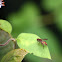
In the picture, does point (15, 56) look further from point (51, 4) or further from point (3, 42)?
point (51, 4)

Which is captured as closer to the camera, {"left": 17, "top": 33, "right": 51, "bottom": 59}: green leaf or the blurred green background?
{"left": 17, "top": 33, "right": 51, "bottom": 59}: green leaf

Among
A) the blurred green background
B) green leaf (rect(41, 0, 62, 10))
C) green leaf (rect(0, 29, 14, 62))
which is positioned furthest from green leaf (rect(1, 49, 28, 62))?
green leaf (rect(41, 0, 62, 10))

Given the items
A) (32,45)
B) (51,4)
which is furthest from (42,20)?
(32,45)

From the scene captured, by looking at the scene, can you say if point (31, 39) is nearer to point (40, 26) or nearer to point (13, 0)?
point (40, 26)

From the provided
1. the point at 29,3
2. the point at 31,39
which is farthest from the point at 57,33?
the point at 31,39

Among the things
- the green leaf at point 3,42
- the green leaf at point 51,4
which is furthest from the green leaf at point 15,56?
the green leaf at point 51,4

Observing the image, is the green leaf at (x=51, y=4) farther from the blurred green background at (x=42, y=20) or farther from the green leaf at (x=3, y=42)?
the green leaf at (x=3, y=42)

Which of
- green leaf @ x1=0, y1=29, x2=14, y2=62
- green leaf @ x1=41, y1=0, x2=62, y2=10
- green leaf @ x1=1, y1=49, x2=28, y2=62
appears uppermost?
green leaf @ x1=41, y1=0, x2=62, y2=10

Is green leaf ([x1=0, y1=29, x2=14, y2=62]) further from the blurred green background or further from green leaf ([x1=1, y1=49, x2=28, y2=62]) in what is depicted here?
the blurred green background
